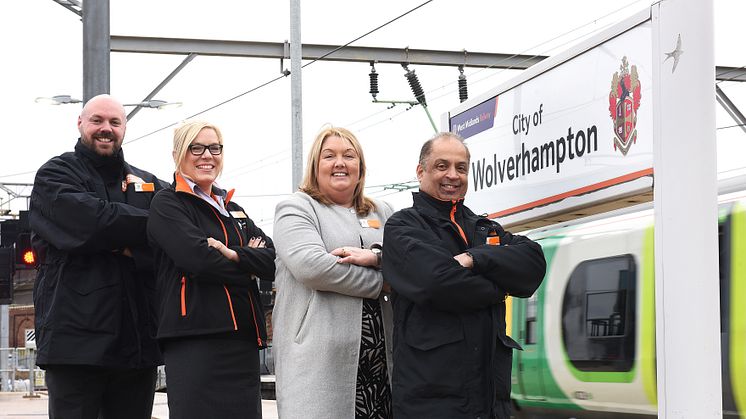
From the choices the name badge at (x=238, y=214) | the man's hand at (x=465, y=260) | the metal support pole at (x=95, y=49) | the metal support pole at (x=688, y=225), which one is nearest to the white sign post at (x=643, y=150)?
the metal support pole at (x=688, y=225)

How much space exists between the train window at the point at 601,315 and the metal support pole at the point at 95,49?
3973 mm

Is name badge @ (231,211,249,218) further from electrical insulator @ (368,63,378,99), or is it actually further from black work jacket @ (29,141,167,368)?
electrical insulator @ (368,63,378,99)

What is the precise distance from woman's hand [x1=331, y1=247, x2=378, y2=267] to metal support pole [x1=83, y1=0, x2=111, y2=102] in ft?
14.8

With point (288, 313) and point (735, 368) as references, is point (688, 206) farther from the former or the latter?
point (735, 368)

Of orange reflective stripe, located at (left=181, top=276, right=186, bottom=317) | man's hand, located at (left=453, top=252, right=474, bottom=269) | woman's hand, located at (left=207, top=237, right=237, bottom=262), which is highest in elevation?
woman's hand, located at (left=207, top=237, right=237, bottom=262)

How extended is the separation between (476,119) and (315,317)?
5.38 feet

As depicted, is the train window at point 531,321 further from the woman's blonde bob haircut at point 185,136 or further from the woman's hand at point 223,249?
the woman's hand at point 223,249

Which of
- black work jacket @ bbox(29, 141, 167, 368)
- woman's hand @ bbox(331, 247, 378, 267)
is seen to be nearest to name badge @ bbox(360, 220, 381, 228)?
woman's hand @ bbox(331, 247, 378, 267)

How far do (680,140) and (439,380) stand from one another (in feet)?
4.23

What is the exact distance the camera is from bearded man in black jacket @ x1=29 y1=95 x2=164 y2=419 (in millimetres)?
4656

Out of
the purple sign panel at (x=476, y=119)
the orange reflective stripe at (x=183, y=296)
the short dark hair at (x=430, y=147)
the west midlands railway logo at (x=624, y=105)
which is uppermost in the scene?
the purple sign panel at (x=476, y=119)

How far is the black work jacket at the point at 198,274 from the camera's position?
4.50 m

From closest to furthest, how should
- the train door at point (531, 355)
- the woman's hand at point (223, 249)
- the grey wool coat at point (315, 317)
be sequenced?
the grey wool coat at point (315, 317), the woman's hand at point (223, 249), the train door at point (531, 355)

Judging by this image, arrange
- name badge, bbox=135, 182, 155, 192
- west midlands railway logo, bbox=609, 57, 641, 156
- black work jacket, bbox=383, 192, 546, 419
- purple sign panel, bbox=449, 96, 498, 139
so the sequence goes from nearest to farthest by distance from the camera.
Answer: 1. black work jacket, bbox=383, 192, 546, 419
2. west midlands railway logo, bbox=609, 57, 641, 156
3. name badge, bbox=135, 182, 155, 192
4. purple sign panel, bbox=449, 96, 498, 139
